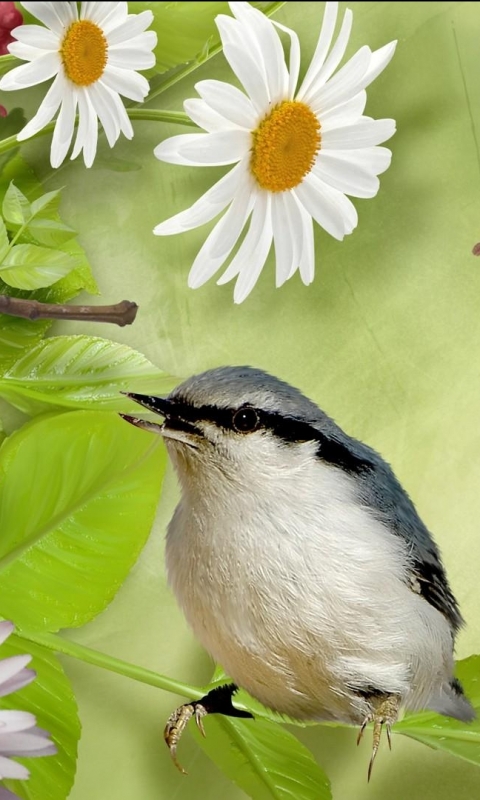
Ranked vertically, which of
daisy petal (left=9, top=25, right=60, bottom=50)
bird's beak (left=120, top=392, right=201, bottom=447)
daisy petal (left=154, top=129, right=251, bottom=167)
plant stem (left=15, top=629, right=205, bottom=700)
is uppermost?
daisy petal (left=9, top=25, right=60, bottom=50)

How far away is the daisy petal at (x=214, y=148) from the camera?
0.54m

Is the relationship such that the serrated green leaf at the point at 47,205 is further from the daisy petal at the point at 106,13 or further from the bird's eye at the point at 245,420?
the bird's eye at the point at 245,420

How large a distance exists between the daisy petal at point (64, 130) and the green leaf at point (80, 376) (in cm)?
13

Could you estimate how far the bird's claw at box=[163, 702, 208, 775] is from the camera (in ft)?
1.92

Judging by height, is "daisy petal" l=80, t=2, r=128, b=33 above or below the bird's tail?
above

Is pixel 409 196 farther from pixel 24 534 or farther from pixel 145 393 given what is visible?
pixel 24 534

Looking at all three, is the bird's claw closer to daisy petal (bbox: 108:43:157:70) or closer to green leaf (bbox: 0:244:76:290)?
green leaf (bbox: 0:244:76:290)

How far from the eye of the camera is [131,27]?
1.89 ft

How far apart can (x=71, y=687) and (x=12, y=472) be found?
156 millimetres

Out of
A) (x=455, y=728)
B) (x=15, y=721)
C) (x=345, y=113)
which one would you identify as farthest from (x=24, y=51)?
(x=455, y=728)

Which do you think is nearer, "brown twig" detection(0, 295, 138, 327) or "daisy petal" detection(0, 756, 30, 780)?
"daisy petal" detection(0, 756, 30, 780)

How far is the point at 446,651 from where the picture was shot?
1.84 feet

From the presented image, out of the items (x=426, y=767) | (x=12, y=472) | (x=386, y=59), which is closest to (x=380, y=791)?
(x=426, y=767)

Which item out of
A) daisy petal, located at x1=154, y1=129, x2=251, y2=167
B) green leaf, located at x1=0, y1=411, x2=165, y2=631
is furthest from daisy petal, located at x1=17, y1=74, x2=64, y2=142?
green leaf, located at x1=0, y1=411, x2=165, y2=631
